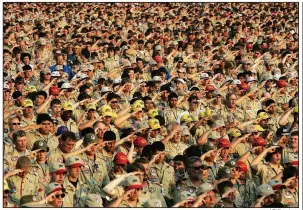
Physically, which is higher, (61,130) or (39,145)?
(39,145)

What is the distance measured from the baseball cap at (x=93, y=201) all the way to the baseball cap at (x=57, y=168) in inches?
20.4

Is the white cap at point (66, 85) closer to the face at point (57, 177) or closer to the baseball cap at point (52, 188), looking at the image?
the face at point (57, 177)

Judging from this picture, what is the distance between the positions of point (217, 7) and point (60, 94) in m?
11.8

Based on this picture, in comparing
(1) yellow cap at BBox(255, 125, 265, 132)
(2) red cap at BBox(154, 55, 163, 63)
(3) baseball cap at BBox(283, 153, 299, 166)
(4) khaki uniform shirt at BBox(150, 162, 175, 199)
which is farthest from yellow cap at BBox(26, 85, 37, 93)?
(3) baseball cap at BBox(283, 153, 299, 166)

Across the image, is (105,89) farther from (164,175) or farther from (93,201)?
(93,201)

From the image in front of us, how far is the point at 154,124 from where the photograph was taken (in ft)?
27.2

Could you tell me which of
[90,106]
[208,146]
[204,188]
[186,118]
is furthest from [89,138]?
[186,118]

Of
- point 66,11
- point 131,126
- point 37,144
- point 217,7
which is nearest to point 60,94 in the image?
point 131,126

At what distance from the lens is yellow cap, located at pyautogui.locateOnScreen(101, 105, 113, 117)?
8.68 m

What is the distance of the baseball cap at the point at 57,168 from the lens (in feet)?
21.0

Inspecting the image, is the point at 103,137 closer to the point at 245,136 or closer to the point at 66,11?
the point at 245,136

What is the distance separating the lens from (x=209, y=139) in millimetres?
8055

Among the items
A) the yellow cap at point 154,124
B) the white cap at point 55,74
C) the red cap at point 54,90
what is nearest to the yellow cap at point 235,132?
the yellow cap at point 154,124

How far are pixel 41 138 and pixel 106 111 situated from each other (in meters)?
1.39
